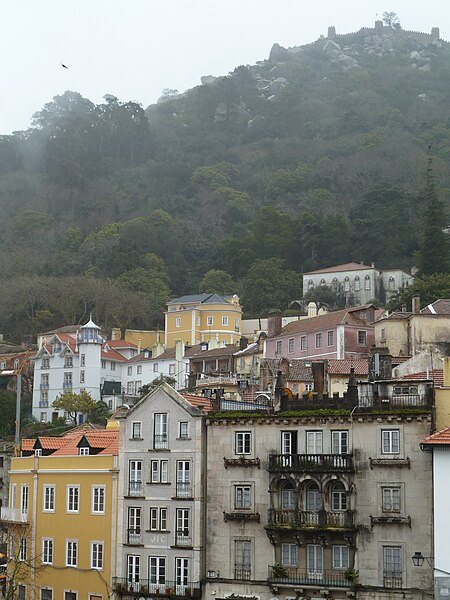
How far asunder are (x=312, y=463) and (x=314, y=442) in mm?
993

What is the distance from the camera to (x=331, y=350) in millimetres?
83125

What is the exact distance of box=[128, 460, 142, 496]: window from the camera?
47.5m

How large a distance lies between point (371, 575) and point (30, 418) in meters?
60.1

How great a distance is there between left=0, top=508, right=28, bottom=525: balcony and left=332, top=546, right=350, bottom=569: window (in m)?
16.6

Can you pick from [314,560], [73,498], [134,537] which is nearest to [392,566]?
[314,560]

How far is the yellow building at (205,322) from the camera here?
369ft

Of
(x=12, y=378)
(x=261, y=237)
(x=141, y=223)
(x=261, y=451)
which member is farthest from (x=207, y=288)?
(x=261, y=451)

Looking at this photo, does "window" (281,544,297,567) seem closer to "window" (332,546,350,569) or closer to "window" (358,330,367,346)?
"window" (332,546,350,569)

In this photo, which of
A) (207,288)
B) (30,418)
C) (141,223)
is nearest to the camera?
(30,418)

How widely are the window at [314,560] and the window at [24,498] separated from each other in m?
15.8

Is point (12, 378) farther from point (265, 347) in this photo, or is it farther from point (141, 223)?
point (141, 223)

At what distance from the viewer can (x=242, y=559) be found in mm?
44344

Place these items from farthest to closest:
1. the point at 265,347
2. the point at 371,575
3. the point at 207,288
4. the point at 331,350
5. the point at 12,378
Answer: the point at 207,288 < the point at 12,378 < the point at 265,347 < the point at 331,350 < the point at 371,575

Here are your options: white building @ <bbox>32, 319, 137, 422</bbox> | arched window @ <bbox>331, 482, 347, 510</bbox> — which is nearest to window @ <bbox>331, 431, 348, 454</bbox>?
arched window @ <bbox>331, 482, 347, 510</bbox>
